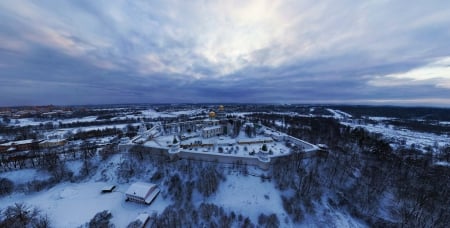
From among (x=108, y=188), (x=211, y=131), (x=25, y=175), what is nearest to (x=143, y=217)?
(x=108, y=188)

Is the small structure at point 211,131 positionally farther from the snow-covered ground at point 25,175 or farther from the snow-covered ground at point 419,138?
the snow-covered ground at point 419,138

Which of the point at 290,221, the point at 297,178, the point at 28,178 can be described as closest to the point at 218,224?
the point at 290,221

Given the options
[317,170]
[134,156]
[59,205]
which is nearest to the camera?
[59,205]

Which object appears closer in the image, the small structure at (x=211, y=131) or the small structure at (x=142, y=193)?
the small structure at (x=142, y=193)

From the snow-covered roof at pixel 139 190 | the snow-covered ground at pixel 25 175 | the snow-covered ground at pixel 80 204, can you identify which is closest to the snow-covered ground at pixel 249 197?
the snow-covered roof at pixel 139 190

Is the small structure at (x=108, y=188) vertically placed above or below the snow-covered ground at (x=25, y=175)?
below

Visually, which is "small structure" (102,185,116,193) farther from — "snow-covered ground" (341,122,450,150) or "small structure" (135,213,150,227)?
"snow-covered ground" (341,122,450,150)

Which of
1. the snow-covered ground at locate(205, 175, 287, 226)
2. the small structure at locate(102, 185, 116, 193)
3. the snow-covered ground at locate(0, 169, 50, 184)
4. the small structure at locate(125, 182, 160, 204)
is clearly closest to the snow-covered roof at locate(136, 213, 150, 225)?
the small structure at locate(125, 182, 160, 204)

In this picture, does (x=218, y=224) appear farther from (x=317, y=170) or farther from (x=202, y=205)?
(x=317, y=170)
